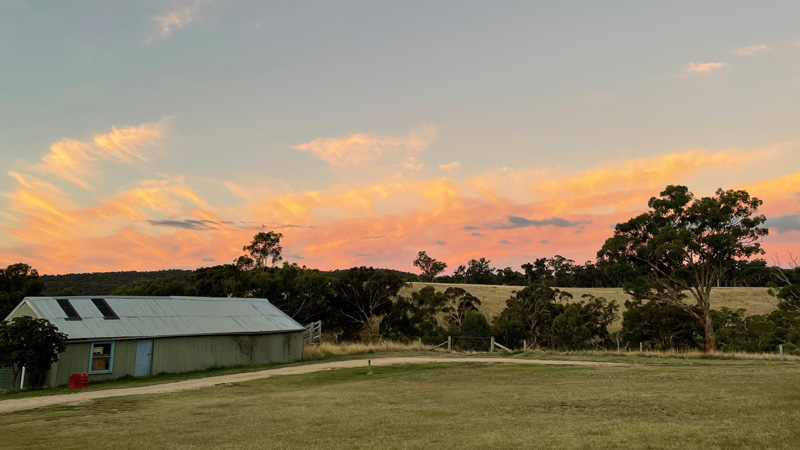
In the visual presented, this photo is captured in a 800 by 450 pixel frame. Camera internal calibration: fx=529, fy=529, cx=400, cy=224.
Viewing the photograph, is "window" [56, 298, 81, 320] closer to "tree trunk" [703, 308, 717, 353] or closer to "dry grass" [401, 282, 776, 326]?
"tree trunk" [703, 308, 717, 353]

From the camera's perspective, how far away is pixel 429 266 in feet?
503

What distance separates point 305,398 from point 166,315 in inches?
902

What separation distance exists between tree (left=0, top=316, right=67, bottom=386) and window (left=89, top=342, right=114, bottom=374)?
9.11 ft

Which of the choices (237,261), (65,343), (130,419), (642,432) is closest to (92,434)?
(130,419)

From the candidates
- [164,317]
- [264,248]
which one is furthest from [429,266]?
[164,317]

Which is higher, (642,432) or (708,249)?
(708,249)

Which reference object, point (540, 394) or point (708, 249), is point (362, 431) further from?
point (708, 249)

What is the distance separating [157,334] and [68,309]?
5.71m

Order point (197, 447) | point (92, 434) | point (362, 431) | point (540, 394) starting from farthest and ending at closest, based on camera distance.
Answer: point (540, 394), point (92, 434), point (362, 431), point (197, 447)

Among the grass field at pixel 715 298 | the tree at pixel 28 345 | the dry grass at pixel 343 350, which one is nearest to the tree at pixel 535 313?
the grass field at pixel 715 298

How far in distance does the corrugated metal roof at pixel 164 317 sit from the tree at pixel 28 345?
204cm

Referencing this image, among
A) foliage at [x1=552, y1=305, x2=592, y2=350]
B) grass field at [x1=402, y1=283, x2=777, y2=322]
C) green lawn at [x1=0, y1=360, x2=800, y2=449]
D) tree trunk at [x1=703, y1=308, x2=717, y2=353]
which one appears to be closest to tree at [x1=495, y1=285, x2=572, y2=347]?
foliage at [x1=552, y1=305, x2=592, y2=350]

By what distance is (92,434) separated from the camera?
14.5 m

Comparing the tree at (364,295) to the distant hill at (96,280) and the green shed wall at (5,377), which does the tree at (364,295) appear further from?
the distant hill at (96,280)
